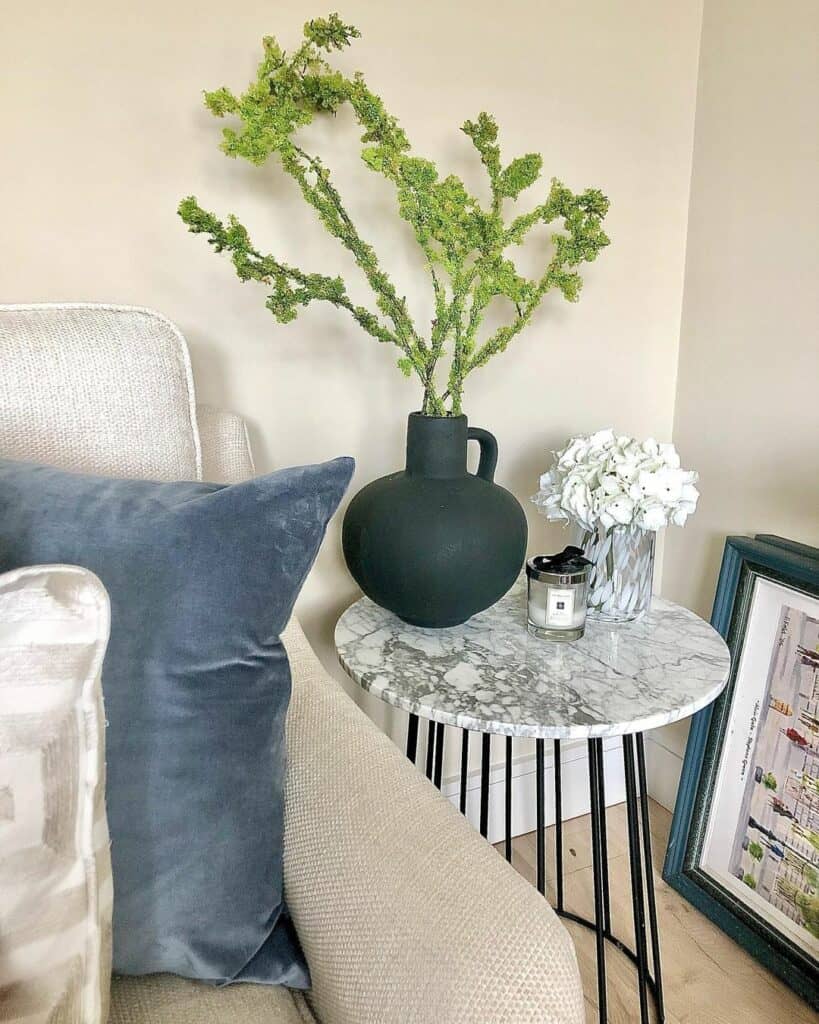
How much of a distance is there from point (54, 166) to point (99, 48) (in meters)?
0.17

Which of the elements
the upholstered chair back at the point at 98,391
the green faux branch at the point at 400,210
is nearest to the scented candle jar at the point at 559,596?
the green faux branch at the point at 400,210

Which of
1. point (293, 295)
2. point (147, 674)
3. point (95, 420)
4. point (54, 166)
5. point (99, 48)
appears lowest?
point (147, 674)

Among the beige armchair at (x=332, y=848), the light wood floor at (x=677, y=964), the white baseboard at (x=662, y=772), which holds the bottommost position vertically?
the light wood floor at (x=677, y=964)

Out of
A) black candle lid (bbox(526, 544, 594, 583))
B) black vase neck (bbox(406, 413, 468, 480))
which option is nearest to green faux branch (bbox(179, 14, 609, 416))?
black vase neck (bbox(406, 413, 468, 480))

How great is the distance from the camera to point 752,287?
4.68 ft

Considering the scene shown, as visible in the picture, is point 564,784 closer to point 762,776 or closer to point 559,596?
point 762,776

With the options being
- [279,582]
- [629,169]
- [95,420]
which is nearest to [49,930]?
[279,582]

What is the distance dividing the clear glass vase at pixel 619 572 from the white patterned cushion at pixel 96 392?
24.2 inches

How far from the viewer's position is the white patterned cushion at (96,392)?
816mm

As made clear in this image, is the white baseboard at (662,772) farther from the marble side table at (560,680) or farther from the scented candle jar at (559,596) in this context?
the scented candle jar at (559,596)

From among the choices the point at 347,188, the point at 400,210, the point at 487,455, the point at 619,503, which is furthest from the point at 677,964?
the point at 347,188

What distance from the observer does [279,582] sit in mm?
669

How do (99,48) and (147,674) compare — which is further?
(99,48)

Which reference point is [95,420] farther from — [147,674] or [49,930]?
[49,930]
